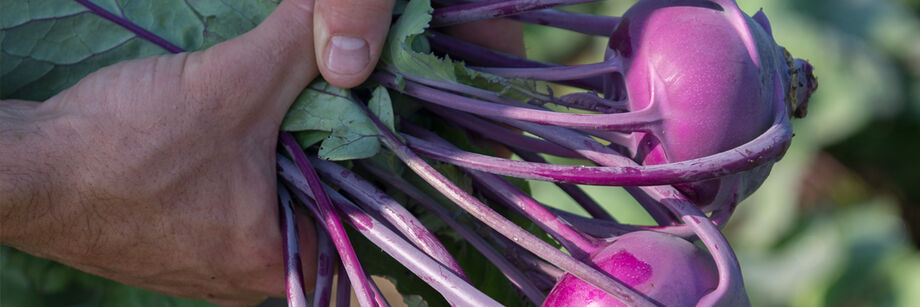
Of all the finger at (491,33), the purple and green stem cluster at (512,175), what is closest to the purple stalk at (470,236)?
the purple and green stem cluster at (512,175)

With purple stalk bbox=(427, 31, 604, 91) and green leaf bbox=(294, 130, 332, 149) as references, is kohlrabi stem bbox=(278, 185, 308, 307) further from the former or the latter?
purple stalk bbox=(427, 31, 604, 91)

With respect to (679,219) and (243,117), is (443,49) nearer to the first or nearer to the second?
(243,117)

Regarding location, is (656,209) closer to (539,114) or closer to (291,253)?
(539,114)

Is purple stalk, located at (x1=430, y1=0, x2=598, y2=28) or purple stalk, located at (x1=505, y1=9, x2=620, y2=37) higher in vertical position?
purple stalk, located at (x1=430, y1=0, x2=598, y2=28)

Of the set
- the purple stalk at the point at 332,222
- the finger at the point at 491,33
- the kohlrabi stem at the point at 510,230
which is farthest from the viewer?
the finger at the point at 491,33

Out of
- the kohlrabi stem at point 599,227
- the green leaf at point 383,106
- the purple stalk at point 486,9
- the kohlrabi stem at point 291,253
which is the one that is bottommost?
the kohlrabi stem at point 291,253

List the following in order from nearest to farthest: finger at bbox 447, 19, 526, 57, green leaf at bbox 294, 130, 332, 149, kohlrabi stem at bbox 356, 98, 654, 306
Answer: kohlrabi stem at bbox 356, 98, 654, 306
green leaf at bbox 294, 130, 332, 149
finger at bbox 447, 19, 526, 57

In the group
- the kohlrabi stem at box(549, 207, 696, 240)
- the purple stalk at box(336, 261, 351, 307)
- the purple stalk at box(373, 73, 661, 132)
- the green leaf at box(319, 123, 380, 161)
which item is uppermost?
the purple stalk at box(373, 73, 661, 132)

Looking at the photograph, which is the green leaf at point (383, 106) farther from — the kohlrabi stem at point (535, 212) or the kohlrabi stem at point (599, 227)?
the kohlrabi stem at point (599, 227)

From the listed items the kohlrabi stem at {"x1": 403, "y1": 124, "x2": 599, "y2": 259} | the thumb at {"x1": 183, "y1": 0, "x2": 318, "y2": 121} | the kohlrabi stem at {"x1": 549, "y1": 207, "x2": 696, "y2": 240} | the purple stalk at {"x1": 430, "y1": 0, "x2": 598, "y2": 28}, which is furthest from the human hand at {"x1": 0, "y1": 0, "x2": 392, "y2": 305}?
the kohlrabi stem at {"x1": 549, "y1": 207, "x2": 696, "y2": 240}
